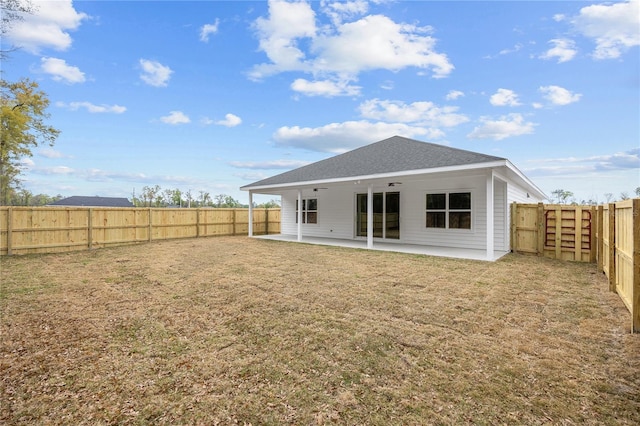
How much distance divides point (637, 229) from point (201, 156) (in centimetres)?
2295

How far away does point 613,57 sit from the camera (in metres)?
9.84

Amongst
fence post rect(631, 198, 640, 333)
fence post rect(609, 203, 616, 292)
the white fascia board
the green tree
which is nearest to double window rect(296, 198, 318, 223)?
the white fascia board

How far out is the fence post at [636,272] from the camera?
11.6ft

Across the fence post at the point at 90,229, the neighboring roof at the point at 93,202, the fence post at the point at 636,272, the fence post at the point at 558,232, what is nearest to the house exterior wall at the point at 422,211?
the fence post at the point at 558,232

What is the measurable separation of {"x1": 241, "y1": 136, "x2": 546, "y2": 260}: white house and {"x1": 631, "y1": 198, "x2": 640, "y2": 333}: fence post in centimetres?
402

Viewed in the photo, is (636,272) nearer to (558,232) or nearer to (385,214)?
(558,232)

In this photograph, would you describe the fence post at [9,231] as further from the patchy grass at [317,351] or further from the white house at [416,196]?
the white house at [416,196]

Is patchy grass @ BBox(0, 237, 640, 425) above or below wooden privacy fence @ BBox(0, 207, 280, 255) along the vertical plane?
below

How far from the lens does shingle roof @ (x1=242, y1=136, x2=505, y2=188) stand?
8.70m

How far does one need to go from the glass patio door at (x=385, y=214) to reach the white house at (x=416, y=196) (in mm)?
40

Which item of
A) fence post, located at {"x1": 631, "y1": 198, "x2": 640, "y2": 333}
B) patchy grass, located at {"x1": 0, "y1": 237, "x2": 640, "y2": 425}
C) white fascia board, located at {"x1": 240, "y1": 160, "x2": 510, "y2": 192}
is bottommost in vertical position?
patchy grass, located at {"x1": 0, "y1": 237, "x2": 640, "y2": 425}

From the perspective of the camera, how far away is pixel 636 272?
3.57 m

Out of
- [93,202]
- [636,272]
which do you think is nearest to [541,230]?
[636,272]

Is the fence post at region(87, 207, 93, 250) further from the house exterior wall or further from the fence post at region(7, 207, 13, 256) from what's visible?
the house exterior wall
